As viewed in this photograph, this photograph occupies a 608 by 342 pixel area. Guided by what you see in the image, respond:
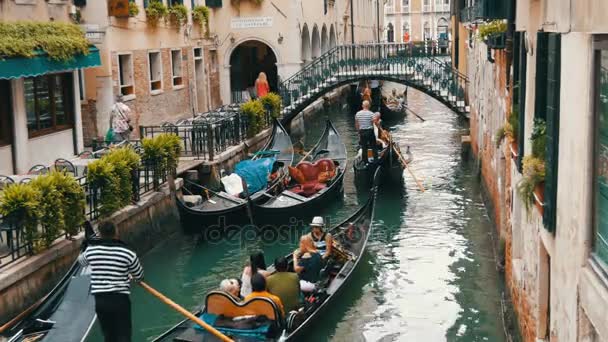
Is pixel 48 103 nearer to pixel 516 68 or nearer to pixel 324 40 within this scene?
pixel 516 68

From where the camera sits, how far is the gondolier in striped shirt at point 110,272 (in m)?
5.44

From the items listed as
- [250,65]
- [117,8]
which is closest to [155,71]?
[117,8]

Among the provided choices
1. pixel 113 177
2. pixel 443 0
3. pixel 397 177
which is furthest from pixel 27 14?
pixel 443 0

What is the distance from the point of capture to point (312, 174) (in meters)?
12.5

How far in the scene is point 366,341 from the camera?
7.32 m

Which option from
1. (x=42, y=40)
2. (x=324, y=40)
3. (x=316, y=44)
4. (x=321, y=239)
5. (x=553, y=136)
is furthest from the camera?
(x=324, y=40)

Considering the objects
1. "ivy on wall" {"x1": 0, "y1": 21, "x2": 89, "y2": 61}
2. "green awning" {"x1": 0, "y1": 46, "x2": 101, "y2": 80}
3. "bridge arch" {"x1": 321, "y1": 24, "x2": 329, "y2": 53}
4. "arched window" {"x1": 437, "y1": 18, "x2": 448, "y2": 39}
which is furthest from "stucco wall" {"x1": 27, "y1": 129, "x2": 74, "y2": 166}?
"arched window" {"x1": 437, "y1": 18, "x2": 448, "y2": 39}

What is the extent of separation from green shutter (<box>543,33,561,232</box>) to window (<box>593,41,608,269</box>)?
0.85 metres

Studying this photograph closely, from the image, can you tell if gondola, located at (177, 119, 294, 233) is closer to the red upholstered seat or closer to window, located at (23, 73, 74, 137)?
the red upholstered seat

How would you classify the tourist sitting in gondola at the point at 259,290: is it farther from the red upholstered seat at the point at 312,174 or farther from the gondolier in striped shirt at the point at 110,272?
the red upholstered seat at the point at 312,174

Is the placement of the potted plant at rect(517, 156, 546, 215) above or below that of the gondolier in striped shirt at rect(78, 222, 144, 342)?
above

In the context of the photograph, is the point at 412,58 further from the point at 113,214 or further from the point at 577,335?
the point at 577,335

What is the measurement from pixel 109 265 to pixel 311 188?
22.0ft

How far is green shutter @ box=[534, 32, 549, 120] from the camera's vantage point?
5367mm
